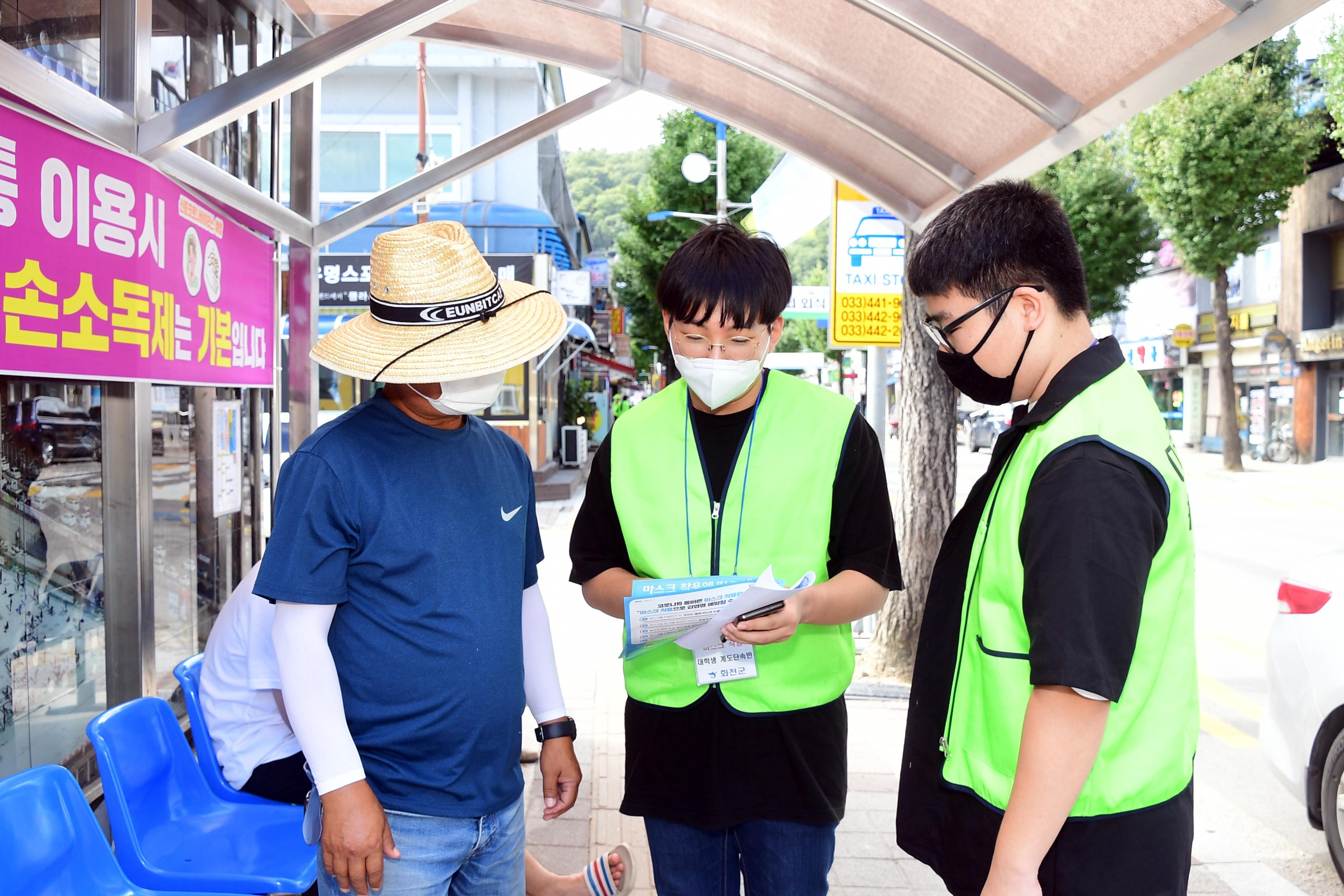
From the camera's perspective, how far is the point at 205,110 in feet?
9.83

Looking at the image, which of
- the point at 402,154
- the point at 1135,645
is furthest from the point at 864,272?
the point at 402,154

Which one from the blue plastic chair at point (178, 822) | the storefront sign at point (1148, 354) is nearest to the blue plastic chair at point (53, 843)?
the blue plastic chair at point (178, 822)

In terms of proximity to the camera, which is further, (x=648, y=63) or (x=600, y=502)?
(x=648, y=63)

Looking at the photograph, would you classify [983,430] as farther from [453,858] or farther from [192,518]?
[453,858]

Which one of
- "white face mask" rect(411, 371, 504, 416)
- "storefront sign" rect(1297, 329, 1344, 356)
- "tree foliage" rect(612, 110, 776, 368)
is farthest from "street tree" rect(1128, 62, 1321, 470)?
"white face mask" rect(411, 371, 504, 416)

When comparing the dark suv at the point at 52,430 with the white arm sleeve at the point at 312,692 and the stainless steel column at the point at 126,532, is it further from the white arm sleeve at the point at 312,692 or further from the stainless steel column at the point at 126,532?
the white arm sleeve at the point at 312,692

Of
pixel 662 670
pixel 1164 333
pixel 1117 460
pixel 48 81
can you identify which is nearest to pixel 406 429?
pixel 662 670

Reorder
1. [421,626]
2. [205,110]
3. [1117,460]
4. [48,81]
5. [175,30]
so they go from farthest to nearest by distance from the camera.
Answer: [175,30] → [205,110] → [48,81] → [421,626] → [1117,460]

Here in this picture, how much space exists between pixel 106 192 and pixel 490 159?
215cm

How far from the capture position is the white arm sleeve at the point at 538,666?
2.28 metres

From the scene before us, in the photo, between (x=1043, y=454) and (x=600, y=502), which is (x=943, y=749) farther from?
(x=600, y=502)

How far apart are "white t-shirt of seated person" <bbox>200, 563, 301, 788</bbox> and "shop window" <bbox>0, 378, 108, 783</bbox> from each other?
79 centimetres

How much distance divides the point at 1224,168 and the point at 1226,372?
4751mm

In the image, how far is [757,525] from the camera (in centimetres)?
214
